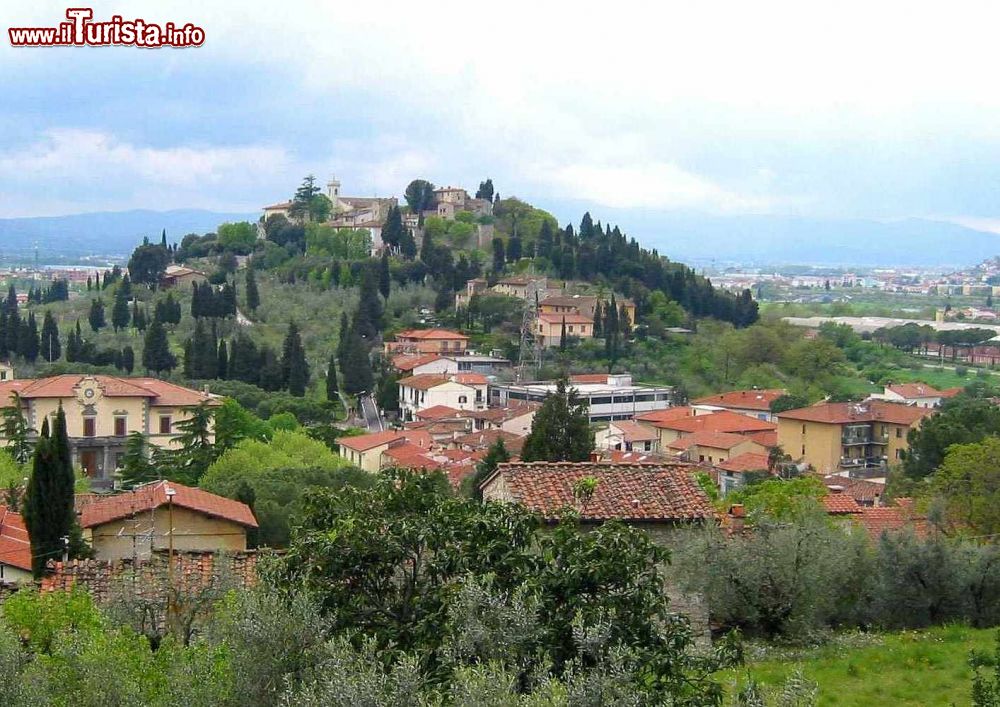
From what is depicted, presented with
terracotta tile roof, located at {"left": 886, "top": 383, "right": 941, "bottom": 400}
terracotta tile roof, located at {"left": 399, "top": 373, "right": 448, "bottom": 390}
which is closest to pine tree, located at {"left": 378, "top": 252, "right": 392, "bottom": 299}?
terracotta tile roof, located at {"left": 399, "top": 373, "right": 448, "bottom": 390}

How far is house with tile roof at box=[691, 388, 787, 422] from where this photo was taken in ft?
201

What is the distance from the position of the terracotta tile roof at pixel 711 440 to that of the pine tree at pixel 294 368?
61.7 ft

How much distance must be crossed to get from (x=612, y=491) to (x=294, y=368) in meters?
46.8

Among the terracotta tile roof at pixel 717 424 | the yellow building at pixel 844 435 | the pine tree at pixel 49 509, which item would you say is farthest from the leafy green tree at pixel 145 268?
the pine tree at pixel 49 509

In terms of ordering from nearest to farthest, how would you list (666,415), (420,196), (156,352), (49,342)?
(666,415) < (156,352) < (49,342) < (420,196)

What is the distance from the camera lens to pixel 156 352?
59.5 metres

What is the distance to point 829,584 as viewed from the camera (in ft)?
44.1

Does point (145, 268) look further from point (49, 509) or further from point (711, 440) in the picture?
point (49, 509)

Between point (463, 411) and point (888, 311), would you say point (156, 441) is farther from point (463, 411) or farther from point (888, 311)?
point (888, 311)

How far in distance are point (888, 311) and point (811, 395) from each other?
10676 cm

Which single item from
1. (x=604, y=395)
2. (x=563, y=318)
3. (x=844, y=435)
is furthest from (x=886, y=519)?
(x=563, y=318)

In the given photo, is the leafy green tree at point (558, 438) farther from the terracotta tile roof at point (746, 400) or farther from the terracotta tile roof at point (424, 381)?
the terracotta tile roof at point (746, 400)

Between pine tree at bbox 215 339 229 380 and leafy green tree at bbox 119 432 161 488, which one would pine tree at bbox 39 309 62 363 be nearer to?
pine tree at bbox 215 339 229 380

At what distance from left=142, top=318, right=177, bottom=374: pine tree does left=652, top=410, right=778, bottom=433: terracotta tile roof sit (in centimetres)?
2521
